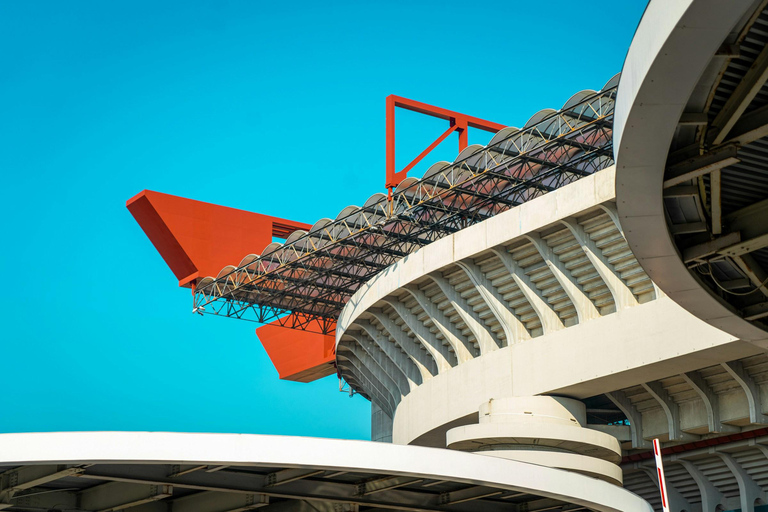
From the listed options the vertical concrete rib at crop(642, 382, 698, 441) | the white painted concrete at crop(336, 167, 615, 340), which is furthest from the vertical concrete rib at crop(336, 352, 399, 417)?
the vertical concrete rib at crop(642, 382, 698, 441)

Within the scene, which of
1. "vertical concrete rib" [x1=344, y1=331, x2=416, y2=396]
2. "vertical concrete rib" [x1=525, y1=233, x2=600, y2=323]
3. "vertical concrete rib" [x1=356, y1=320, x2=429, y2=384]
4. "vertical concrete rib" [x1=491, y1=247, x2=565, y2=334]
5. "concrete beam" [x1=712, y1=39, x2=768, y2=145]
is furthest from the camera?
"vertical concrete rib" [x1=344, y1=331, x2=416, y2=396]

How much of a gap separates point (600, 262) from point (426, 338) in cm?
852

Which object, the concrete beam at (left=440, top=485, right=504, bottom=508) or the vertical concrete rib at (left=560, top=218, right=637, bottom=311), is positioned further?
the vertical concrete rib at (left=560, top=218, right=637, bottom=311)

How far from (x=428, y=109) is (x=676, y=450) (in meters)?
17.8

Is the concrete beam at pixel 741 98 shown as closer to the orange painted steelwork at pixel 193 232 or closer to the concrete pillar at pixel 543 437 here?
the concrete pillar at pixel 543 437

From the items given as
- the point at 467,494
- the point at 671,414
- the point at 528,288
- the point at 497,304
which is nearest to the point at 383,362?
the point at 497,304

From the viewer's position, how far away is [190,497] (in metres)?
15.0

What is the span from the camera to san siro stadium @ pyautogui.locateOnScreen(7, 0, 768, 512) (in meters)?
10.8

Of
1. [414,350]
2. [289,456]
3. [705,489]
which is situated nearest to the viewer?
[289,456]

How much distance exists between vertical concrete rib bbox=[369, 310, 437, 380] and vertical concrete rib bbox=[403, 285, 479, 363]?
215cm

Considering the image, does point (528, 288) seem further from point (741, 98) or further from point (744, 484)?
point (741, 98)

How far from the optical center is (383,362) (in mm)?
37094

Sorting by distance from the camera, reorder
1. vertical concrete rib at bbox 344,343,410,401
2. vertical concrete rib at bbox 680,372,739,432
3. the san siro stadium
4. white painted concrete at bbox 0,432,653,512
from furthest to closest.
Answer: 1. vertical concrete rib at bbox 344,343,410,401
2. vertical concrete rib at bbox 680,372,739,432
3. white painted concrete at bbox 0,432,653,512
4. the san siro stadium

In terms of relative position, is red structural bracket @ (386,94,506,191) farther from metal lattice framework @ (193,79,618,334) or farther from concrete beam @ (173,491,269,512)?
concrete beam @ (173,491,269,512)
